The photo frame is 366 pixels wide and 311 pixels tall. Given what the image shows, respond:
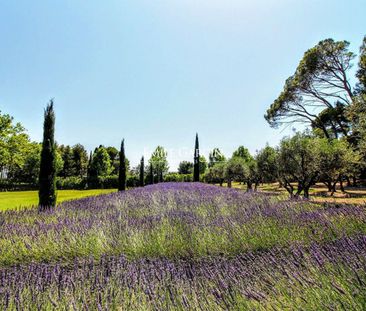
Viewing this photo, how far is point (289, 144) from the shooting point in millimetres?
13719

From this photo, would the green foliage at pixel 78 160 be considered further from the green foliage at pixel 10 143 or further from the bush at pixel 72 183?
the green foliage at pixel 10 143

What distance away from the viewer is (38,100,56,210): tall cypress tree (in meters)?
9.18

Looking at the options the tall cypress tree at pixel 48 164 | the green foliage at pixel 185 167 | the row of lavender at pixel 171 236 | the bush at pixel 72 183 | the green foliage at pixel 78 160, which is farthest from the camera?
the green foliage at pixel 185 167

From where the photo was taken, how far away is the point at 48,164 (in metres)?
9.55

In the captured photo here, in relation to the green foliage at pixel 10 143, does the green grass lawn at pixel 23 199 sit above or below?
below

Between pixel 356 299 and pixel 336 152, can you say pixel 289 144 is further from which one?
pixel 356 299

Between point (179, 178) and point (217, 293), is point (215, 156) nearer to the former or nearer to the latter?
point (179, 178)

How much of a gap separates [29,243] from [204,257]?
263cm

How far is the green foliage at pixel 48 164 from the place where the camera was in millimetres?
9188

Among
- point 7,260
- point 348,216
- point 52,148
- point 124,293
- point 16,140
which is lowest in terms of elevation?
point 7,260

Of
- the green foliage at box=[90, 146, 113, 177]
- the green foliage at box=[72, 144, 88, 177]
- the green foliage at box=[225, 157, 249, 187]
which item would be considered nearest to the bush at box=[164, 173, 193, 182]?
the green foliage at box=[90, 146, 113, 177]

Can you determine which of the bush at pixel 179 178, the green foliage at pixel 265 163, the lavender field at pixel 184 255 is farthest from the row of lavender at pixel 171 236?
the bush at pixel 179 178

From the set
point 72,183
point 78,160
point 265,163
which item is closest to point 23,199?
point 265,163

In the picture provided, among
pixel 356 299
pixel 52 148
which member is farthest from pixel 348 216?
pixel 52 148
